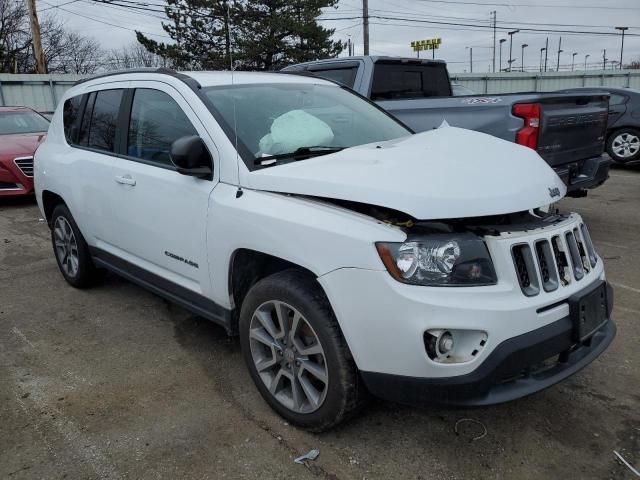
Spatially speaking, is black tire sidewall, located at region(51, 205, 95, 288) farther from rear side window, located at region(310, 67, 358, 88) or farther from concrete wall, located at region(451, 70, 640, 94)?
concrete wall, located at region(451, 70, 640, 94)

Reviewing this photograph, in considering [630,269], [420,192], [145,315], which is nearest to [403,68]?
[630,269]

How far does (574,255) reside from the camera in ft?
8.39

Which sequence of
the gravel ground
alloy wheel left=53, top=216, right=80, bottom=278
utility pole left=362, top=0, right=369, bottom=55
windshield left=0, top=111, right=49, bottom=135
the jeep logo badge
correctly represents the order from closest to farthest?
the gravel ground, the jeep logo badge, alloy wheel left=53, top=216, right=80, bottom=278, windshield left=0, top=111, right=49, bottom=135, utility pole left=362, top=0, right=369, bottom=55

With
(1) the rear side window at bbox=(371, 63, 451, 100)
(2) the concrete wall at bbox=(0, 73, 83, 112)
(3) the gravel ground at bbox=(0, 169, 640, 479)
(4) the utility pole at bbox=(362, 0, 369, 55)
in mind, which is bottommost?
(3) the gravel ground at bbox=(0, 169, 640, 479)

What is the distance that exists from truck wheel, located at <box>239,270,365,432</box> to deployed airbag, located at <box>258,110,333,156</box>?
775 mm

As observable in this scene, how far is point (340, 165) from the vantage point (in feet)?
8.72

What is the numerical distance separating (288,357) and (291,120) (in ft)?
4.60

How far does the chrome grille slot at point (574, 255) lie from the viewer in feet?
8.31

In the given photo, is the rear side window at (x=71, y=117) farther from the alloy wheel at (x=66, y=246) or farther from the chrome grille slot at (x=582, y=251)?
the chrome grille slot at (x=582, y=251)

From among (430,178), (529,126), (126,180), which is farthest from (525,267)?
(529,126)

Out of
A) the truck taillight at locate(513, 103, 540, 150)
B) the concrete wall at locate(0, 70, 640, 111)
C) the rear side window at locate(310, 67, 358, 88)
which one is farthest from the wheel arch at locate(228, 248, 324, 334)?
the concrete wall at locate(0, 70, 640, 111)

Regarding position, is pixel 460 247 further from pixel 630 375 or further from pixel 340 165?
pixel 630 375

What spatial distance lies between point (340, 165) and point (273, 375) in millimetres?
1153

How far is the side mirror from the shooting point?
9.39 feet
